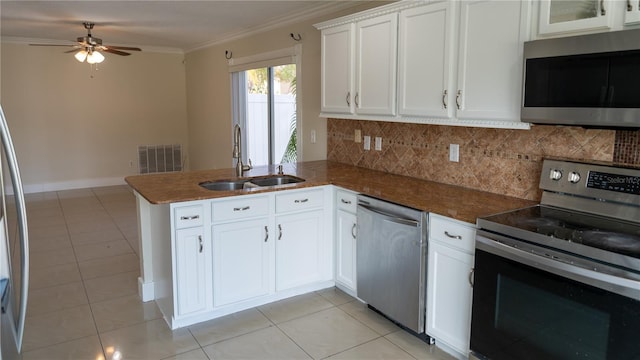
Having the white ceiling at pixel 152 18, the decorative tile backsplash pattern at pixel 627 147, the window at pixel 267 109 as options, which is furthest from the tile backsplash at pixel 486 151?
the window at pixel 267 109

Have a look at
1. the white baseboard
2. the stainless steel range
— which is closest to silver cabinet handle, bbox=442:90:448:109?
the stainless steel range

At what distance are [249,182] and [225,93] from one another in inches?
134

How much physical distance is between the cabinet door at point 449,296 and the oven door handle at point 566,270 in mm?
227

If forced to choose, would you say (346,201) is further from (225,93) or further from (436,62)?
(225,93)

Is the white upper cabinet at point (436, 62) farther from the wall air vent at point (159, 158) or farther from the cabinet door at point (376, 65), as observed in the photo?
the wall air vent at point (159, 158)

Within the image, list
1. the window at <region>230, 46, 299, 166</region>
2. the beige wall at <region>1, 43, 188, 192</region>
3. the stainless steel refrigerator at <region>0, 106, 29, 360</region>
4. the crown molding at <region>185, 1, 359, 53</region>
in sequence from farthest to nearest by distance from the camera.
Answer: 1. the beige wall at <region>1, 43, 188, 192</region>
2. the window at <region>230, 46, 299, 166</region>
3. the crown molding at <region>185, 1, 359, 53</region>
4. the stainless steel refrigerator at <region>0, 106, 29, 360</region>

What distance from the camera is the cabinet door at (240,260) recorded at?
295 centimetres

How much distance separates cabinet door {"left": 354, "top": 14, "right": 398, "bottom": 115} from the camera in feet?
10.3

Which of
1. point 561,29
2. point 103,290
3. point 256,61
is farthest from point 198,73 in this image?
point 561,29

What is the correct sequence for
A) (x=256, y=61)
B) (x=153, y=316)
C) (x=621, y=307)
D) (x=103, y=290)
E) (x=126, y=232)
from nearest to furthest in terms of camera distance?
(x=621, y=307) → (x=153, y=316) → (x=103, y=290) → (x=126, y=232) → (x=256, y=61)

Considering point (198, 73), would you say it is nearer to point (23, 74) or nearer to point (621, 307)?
point (23, 74)

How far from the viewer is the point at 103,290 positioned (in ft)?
11.6

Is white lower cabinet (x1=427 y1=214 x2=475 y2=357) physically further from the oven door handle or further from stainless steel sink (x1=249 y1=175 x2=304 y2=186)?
stainless steel sink (x1=249 y1=175 x2=304 y2=186)

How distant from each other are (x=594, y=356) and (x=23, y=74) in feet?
26.1
